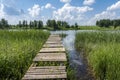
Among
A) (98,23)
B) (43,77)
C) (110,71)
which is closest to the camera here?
(43,77)

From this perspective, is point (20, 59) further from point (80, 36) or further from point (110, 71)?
point (80, 36)

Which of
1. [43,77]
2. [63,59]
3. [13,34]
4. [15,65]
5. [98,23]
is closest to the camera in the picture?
[43,77]

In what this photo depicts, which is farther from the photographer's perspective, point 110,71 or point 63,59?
point 63,59

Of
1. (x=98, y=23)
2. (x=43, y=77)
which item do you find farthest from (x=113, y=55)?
(x=98, y=23)

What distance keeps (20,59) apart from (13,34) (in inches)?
394

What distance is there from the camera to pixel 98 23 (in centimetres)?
8012

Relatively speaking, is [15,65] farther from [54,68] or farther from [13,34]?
[13,34]

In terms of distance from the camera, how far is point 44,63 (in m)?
6.92

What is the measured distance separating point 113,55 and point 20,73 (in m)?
2.73

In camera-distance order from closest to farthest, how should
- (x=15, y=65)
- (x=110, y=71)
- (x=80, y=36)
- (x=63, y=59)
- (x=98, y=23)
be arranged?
(x=110, y=71) → (x=15, y=65) → (x=63, y=59) → (x=80, y=36) → (x=98, y=23)

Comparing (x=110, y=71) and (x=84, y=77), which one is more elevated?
(x=110, y=71)

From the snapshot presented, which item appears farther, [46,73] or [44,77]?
[46,73]

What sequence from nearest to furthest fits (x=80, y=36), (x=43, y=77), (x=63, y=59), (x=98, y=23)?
(x=43, y=77) → (x=63, y=59) → (x=80, y=36) → (x=98, y=23)

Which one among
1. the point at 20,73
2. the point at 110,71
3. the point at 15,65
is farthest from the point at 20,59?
the point at 110,71
